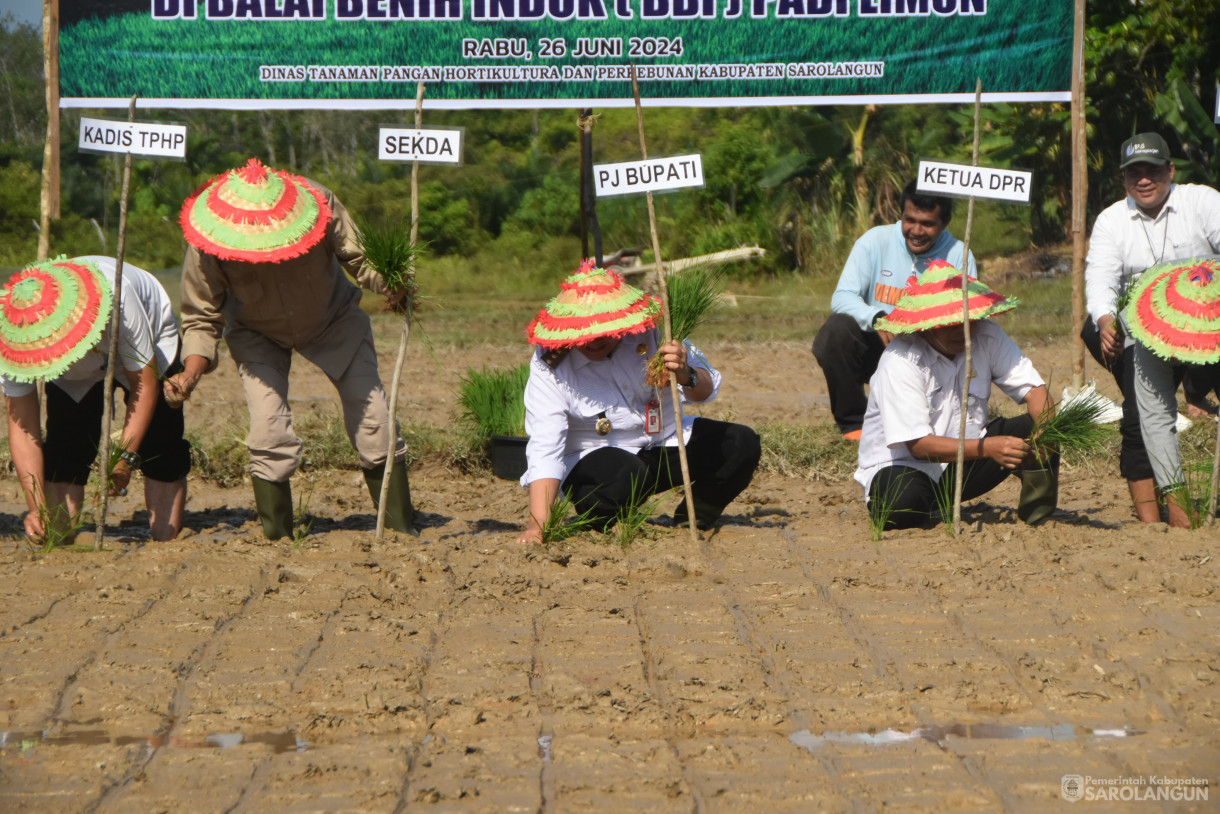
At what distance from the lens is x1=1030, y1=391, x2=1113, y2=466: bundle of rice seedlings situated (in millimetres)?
4547

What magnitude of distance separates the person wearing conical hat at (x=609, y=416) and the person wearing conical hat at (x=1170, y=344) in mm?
1490

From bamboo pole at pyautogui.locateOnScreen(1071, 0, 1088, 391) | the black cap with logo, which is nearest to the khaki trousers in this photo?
the black cap with logo

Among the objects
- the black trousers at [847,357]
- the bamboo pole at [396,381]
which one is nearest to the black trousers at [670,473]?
the bamboo pole at [396,381]

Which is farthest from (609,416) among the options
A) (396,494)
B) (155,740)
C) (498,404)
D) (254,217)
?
(155,740)

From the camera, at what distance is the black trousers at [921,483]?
15.8 feet

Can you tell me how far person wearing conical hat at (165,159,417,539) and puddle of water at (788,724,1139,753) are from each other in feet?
7.60

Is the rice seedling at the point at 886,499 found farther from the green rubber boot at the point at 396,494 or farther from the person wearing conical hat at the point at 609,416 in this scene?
the green rubber boot at the point at 396,494

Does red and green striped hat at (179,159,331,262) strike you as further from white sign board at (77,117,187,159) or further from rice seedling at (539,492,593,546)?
rice seedling at (539,492,593,546)

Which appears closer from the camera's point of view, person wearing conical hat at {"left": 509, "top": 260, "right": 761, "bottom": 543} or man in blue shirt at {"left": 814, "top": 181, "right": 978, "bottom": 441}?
person wearing conical hat at {"left": 509, "top": 260, "right": 761, "bottom": 543}

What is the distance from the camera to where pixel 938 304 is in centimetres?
463

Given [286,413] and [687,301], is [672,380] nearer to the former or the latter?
[687,301]

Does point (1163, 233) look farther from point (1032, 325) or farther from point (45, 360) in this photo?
point (1032, 325)

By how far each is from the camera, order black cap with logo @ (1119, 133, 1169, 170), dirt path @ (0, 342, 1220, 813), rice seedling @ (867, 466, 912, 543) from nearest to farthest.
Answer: dirt path @ (0, 342, 1220, 813) < rice seedling @ (867, 466, 912, 543) < black cap with logo @ (1119, 133, 1169, 170)

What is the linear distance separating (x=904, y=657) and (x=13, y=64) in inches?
679
